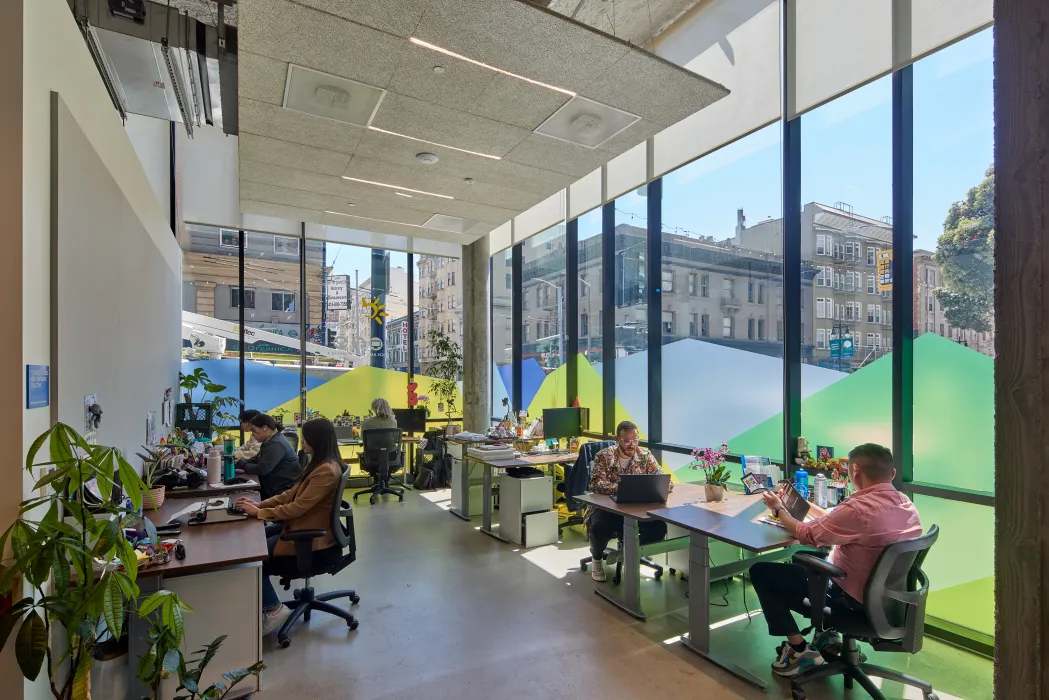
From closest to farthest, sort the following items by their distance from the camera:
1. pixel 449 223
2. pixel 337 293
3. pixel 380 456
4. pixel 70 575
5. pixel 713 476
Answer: pixel 70 575 → pixel 713 476 → pixel 449 223 → pixel 380 456 → pixel 337 293

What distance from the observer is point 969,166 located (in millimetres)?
3262

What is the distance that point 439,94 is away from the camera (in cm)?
364

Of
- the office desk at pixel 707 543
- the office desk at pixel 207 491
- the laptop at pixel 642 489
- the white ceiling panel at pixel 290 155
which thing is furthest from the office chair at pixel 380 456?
the office desk at pixel 707 543

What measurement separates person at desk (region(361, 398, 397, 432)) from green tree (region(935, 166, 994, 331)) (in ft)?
19.8

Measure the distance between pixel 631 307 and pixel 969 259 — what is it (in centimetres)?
308

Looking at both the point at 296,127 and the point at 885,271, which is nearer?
the point at 885,271

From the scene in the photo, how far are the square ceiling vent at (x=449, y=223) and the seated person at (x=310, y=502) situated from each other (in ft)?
11.9

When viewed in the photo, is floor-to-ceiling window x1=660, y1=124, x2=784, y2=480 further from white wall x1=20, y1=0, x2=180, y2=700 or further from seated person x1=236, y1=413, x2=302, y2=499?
white wall x1=20, y1=0, x2=180, y2=700

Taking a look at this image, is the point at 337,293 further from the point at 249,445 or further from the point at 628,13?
the point at 628,13

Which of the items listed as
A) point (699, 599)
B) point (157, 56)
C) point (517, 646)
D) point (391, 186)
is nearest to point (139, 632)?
point (517, 646)

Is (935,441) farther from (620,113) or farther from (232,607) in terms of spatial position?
(232,607)

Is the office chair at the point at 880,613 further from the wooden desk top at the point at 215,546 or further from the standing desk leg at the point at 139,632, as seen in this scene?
the standing desk leg at the point at 139,632

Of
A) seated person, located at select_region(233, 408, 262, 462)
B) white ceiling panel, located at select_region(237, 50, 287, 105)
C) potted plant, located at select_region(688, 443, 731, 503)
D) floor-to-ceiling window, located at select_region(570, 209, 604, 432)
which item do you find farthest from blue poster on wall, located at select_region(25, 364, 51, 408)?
floor-to-ceiling window, located at select_region(570, 209, 604, 432)

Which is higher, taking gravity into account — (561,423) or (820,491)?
(561,423)
